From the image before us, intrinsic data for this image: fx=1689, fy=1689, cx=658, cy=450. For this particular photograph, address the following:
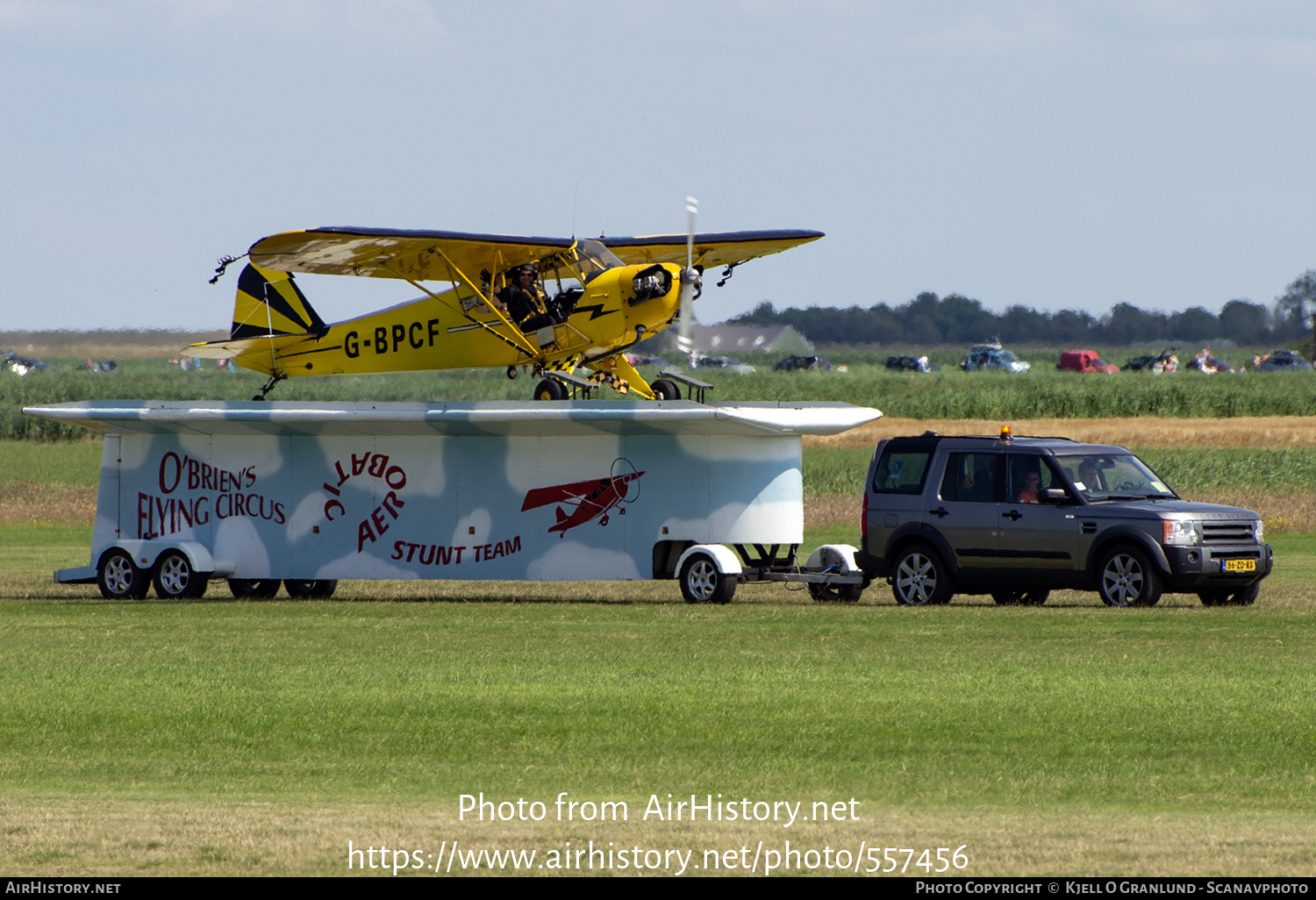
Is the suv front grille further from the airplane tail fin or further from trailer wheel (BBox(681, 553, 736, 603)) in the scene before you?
the airplane tail fin

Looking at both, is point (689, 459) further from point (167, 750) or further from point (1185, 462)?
point (1185, 462)

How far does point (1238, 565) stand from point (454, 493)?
900cm

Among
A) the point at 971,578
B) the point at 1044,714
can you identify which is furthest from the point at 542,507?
the point at 1044,714

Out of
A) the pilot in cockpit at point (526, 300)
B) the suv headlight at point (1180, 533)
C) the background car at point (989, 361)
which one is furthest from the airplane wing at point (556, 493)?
the background car at point (989, 361)

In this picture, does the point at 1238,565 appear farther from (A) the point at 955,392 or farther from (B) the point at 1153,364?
(B) the point at 1153,364

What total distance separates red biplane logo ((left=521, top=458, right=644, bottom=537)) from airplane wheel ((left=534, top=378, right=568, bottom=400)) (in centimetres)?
153

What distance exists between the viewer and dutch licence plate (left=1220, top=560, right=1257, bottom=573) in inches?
694

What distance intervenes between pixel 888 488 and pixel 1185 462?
982 inches

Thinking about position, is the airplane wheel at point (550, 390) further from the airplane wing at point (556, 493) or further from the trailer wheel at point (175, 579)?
the trailer wheel at point (175, 579)

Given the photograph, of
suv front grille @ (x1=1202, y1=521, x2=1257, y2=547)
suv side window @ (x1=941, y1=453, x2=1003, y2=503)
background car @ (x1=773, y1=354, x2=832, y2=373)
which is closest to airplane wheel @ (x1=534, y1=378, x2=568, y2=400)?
suv side window @ (x1=941, y1=453, x2=1003, y2=503)

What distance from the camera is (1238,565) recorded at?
17703 millimetres

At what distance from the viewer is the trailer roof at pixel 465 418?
19.0m

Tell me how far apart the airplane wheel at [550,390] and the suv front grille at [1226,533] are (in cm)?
797

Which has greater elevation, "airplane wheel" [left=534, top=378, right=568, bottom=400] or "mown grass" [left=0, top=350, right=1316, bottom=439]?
"airplane wheel" [left=534, top=378, right=568, bottom=400]
